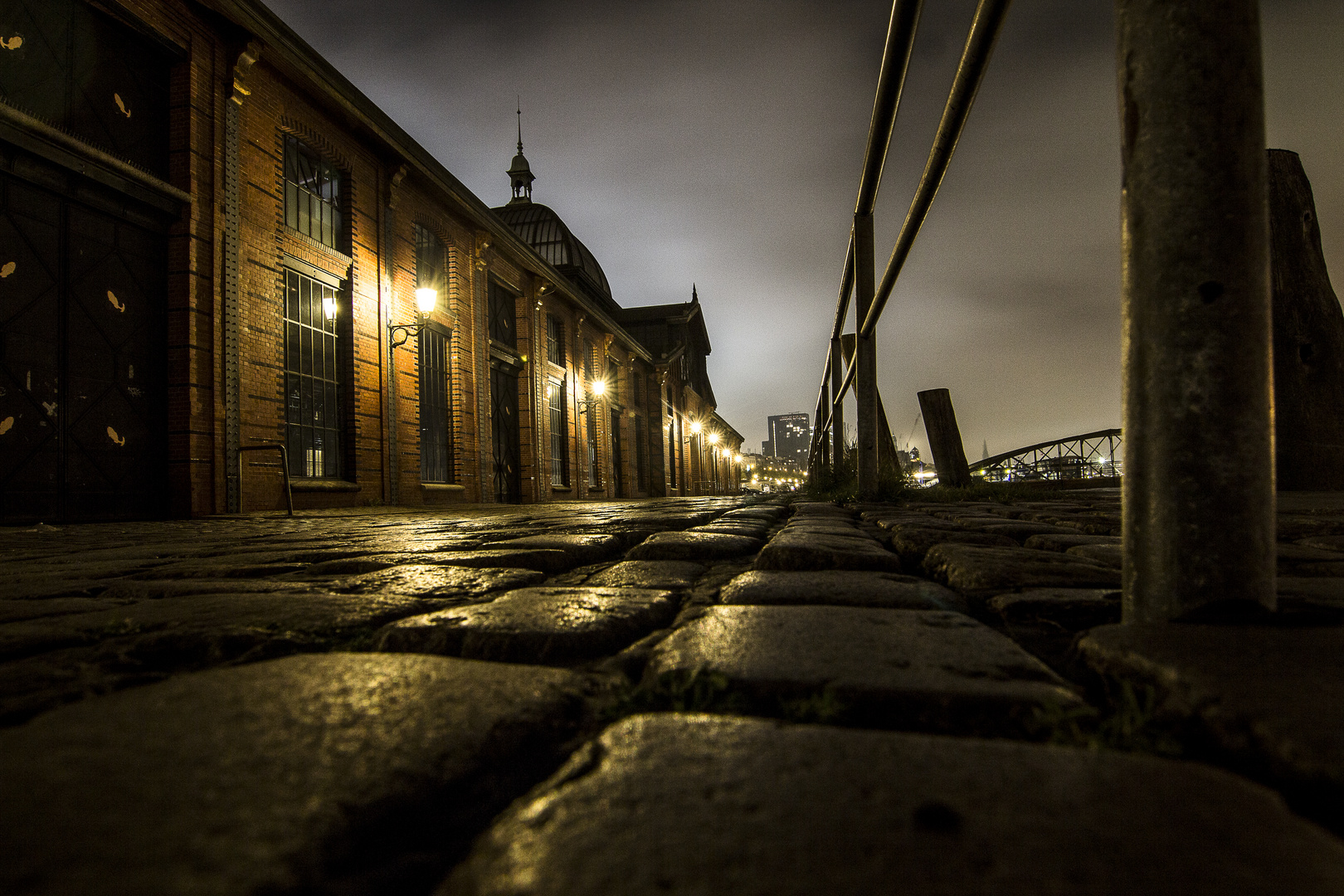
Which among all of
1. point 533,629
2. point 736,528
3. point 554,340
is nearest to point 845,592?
point 533,629

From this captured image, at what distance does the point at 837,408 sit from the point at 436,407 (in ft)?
22.6

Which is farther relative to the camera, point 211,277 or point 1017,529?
point 211,277

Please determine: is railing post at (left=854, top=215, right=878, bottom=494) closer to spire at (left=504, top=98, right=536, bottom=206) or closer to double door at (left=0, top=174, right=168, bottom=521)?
double door at (left=0, top=174, right=168, bottom=521)

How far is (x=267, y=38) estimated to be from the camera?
22.4 feet

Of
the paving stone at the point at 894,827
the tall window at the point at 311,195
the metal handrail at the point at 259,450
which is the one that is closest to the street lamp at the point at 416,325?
the tall window at the point at 311,195

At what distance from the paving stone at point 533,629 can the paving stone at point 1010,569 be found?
0.69m

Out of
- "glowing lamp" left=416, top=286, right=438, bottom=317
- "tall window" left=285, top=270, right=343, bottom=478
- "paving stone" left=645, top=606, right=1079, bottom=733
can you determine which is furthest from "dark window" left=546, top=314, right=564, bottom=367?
"paving stone" left=645, top=606, right=1079, bottom=733

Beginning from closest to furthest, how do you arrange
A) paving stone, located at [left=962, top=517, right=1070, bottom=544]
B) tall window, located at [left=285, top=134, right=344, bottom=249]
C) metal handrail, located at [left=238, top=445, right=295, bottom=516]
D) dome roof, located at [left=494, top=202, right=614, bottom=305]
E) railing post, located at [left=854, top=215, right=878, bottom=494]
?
1. paving stone, located at [left=962, top=517, right=1070, bottom=544]
2. railing post, located at [left=854, top=215, right=878, bottom=494]
3. metal handrail, located at [left=238, top=445, right=295, bottom=516]
4. tall window, located at [left=285, top=134, right=344, bottom=249]
5. dome roof, located at [left=494, top=202, right=614, bottom=305]

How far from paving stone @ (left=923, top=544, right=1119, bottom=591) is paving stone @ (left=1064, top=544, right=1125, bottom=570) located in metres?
0.03

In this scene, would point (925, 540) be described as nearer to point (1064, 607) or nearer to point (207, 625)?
point (1064, 607)

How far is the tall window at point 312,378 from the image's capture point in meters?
7.66

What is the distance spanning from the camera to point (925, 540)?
2.05 metres

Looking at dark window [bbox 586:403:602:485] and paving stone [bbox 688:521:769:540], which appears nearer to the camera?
paving stone [bbox 688:521:769:540]

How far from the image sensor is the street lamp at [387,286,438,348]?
29.1 feet
